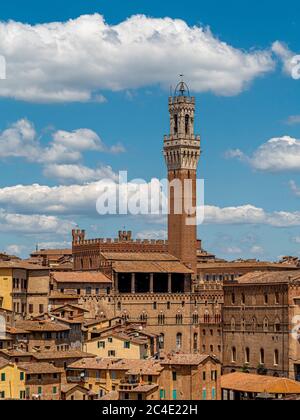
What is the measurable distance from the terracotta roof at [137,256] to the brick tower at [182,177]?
52.8 inches

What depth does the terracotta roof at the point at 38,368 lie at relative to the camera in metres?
48.1

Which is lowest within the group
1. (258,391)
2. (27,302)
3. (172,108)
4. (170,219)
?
(258,391)

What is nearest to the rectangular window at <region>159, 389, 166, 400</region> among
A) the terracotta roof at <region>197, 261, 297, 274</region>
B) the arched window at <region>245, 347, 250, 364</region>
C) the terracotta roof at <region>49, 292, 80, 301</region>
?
the terracotta roof at <region>49, 292, 80, 301</region>

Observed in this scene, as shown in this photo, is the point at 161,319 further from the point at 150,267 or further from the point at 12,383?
the point at 12,383

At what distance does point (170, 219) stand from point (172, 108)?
9128 millimetres

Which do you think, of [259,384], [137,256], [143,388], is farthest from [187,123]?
[143,388]

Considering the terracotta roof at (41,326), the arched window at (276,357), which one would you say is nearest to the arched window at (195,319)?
the arched window at (276,357)

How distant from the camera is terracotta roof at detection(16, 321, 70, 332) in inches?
2190

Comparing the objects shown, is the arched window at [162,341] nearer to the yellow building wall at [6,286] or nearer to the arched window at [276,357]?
the arched window at [276,357]

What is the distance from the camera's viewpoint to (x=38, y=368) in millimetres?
48562

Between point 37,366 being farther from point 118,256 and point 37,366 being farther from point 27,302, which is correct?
point 118,256

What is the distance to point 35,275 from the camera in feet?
217
